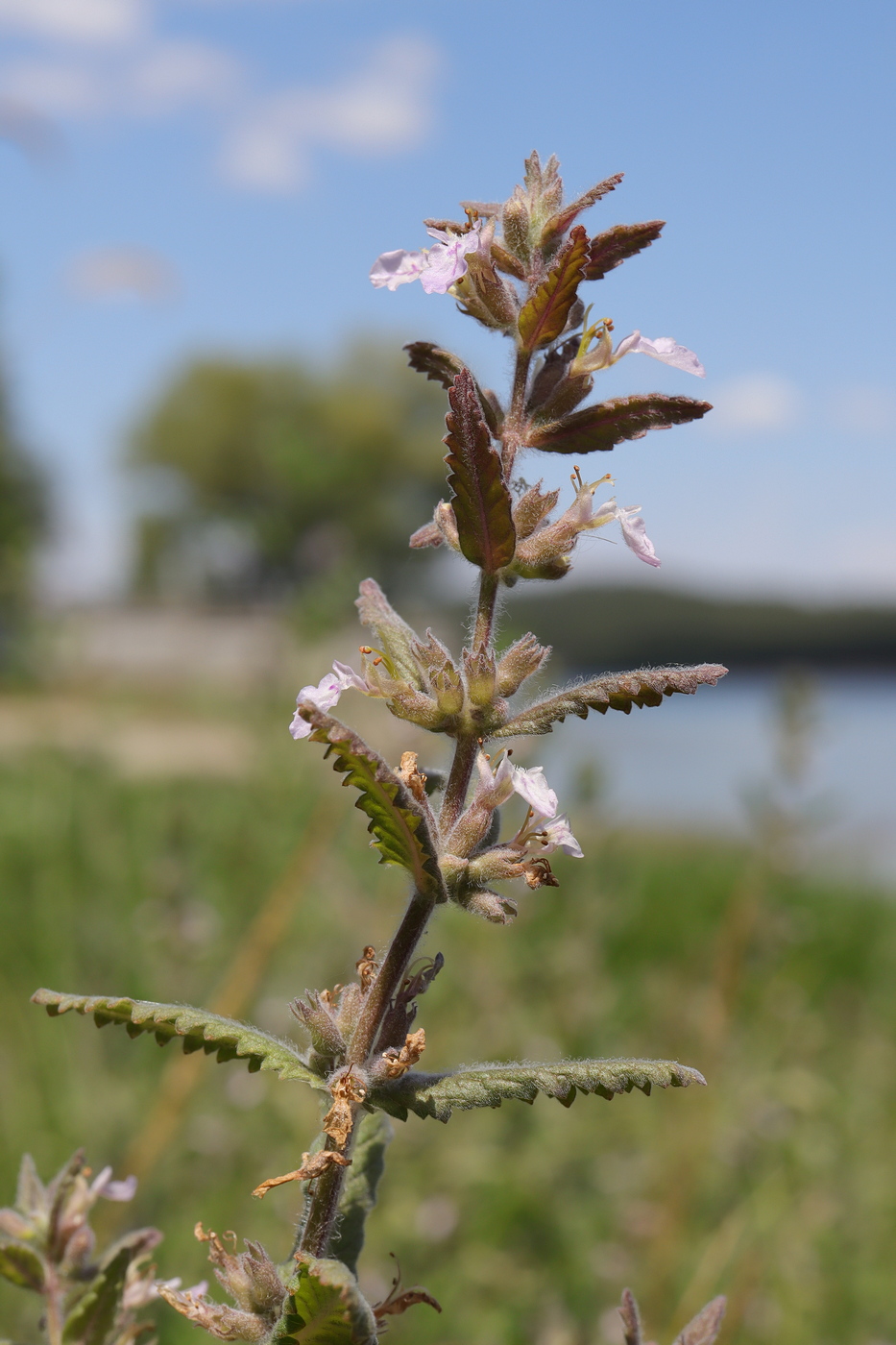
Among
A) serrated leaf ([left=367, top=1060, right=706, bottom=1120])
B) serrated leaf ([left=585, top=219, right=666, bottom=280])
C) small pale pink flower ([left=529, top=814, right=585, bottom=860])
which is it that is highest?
serrated leaf ([left=585, top=219, right=666, bottom=280])

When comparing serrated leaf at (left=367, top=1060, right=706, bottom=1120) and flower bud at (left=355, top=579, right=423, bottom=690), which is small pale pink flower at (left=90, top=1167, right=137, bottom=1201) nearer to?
serrated leaf at (left=367, top=1060, right=706, bottom=1120)

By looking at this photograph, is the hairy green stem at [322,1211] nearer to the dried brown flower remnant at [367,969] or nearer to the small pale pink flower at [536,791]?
the dried brown flower remnant at [367,969]

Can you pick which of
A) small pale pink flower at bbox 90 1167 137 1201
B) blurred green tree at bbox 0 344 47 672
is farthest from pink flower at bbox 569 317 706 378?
blurred green tree at bbox 0 344 47 672

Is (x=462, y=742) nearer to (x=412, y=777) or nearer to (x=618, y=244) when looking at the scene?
(x=412, y=777)

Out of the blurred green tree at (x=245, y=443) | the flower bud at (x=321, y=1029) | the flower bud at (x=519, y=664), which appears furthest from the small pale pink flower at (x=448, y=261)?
the blurred green tree at (x=245, y=443)

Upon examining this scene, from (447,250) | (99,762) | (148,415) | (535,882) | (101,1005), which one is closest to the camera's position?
(101,1005)

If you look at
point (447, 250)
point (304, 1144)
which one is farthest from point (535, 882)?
point (304, 1144)

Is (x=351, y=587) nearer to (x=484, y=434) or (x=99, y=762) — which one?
(x=99, y=762)
